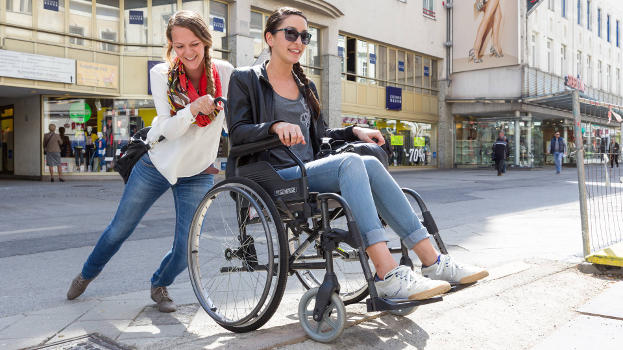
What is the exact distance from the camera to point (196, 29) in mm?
2873

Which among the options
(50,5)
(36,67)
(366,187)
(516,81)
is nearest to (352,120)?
(516,81)

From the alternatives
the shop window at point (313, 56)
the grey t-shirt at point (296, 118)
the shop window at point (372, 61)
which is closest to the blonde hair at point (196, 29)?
the grey t-shirt at point (296, 118)

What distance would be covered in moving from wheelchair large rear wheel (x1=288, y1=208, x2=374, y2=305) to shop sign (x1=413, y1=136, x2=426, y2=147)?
78.2 feet

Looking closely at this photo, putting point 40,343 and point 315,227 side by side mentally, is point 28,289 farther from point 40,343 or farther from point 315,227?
point 315,227

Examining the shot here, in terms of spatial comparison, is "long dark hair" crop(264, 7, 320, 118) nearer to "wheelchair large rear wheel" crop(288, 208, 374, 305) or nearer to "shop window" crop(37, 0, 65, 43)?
"wheelchair large rear wheel" crop(288, 208, 374, 305)

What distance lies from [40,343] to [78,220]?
542 cm

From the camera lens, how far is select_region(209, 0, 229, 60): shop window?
17.3 meters

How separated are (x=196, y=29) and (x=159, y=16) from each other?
50.1 ft

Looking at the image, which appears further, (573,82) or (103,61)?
A: (573,82)

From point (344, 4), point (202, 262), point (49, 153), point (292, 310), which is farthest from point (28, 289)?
point (344, 4)

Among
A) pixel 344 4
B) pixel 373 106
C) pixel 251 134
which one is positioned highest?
pixel 344 4

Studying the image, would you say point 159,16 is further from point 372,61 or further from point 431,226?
point 431,226

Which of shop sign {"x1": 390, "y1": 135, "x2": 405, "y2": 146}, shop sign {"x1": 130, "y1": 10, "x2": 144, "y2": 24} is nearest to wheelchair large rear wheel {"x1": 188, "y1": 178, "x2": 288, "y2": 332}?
shop sign {"x1": 130, "y1": 10, "x2": 144, "y2": 24}

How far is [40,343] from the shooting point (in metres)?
2.54
